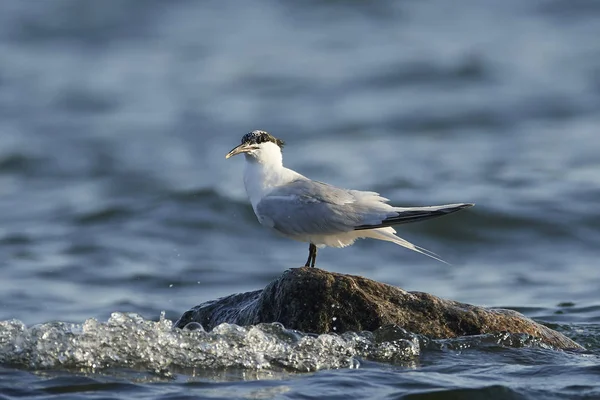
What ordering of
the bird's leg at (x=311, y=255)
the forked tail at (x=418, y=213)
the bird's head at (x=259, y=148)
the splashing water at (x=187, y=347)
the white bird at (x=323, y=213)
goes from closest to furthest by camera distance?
the splashing water at (x=187, y=347), the forked tail at (x=418, y=213), the white bird at (x=323, y=213), the bird's leg at (x=311, y=255), the bird's head at (x=259, y=148)

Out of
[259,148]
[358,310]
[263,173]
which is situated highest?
[259,148]

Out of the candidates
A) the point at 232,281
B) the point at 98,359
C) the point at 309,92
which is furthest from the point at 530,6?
the point at 98,359

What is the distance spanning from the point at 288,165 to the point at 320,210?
6579 millimetres

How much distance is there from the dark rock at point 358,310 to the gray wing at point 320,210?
0.33 metres

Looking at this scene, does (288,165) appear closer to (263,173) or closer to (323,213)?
(263,173)

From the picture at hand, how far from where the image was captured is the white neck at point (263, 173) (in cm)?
636

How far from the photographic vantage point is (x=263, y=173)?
642 cm

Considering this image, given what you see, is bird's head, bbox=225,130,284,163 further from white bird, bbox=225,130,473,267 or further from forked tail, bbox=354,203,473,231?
forked tail, bbox=354,203,473,231

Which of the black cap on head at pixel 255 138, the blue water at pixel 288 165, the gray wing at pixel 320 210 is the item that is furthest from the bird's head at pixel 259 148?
the blue water at pixel 288 165

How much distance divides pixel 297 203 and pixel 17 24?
14.2 m

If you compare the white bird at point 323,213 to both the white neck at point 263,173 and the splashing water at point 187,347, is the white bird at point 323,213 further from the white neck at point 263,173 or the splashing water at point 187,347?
the splashing water at point 187,347

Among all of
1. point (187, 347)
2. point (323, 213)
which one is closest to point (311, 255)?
point (323, 213)

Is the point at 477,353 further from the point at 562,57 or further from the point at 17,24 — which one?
the point at 17,24

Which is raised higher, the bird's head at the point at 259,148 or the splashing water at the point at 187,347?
the bird's head at the point at 259,148
